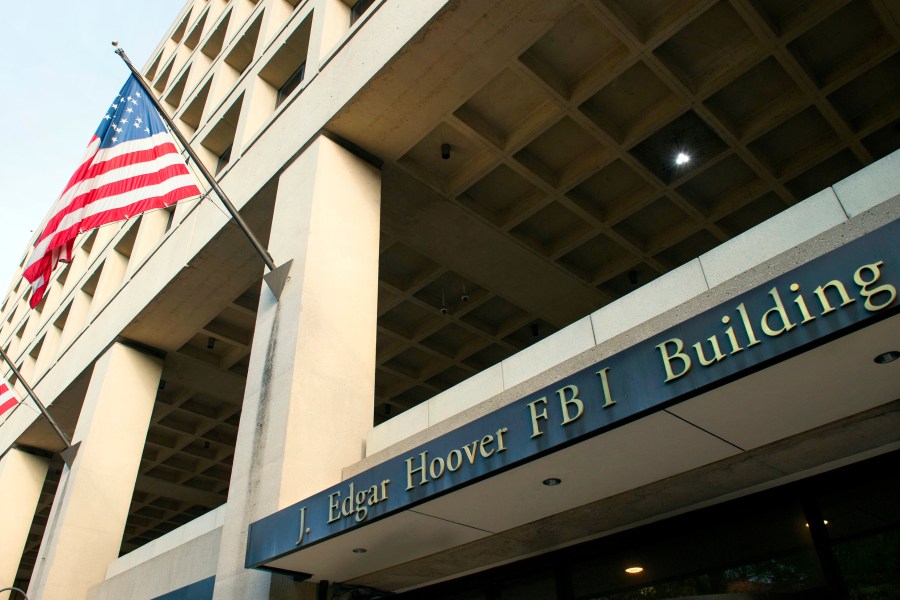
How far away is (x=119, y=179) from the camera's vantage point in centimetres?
1224

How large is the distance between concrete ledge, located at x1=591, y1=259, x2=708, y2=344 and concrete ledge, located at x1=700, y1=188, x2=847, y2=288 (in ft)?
0.47

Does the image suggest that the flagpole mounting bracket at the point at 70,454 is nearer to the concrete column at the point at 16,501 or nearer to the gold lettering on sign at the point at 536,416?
the concrete column at the point at 16,501

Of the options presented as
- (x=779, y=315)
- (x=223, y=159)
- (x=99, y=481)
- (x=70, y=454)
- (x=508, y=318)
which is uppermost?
(x=223, y=159)

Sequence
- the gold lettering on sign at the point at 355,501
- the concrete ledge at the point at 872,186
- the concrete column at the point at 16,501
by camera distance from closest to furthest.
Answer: the concrete ledge at the point at 872,186, the gold lettering on sign at the point at 355,501, the concrete column at the point at 16,501

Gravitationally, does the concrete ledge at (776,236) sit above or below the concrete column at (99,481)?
below

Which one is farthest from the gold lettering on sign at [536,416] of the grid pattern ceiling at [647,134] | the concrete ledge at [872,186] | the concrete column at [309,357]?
the grid pattern ceiling at [647,134]

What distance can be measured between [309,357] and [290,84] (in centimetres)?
1042

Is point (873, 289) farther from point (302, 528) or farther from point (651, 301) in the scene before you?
point (302, 528)

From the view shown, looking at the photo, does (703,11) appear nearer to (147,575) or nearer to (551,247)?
(551,247)

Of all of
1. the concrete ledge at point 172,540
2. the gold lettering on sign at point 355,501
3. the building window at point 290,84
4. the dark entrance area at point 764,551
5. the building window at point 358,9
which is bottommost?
the dark entrance area at point 764,551

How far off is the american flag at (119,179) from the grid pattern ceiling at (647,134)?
4417 millimetres

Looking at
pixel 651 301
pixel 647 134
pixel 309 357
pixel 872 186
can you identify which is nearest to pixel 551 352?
pixel 651 301

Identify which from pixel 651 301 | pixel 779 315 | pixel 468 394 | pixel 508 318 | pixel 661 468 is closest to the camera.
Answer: pixel 779 315

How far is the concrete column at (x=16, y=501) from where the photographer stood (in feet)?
69.8
